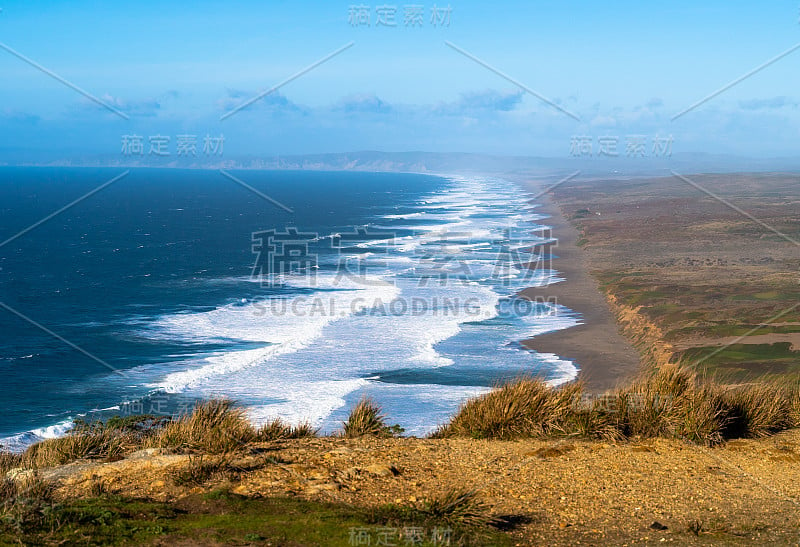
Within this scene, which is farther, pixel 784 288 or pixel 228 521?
pixel 784 288

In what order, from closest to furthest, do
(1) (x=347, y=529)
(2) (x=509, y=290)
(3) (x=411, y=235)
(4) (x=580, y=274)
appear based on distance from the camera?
1. (1) (x=347, y=529)
2. (2) (x=509, y=290)
3. (4) (x=580, y=274)
4. (3) (x=411, y=235)

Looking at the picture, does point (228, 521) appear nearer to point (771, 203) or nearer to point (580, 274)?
point (580, 274)

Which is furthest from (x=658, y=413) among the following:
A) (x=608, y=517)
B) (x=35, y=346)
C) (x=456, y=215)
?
(x=456, y=215)

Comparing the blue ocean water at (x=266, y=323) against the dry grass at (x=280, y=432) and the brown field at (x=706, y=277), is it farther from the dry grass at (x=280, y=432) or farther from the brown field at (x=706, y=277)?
the dry grass at (x=280, y=432)

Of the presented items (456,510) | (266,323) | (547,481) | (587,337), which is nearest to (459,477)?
(547,481)

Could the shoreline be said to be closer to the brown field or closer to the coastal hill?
the brown field

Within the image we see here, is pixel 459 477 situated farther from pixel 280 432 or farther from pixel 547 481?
pixel 280 432
